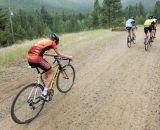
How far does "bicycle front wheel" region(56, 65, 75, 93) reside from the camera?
967 cm

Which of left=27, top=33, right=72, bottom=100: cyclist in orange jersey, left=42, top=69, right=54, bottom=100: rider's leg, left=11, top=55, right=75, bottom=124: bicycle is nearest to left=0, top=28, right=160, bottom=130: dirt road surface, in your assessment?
left=11, top=55, right=75, bottom=124: bicycle

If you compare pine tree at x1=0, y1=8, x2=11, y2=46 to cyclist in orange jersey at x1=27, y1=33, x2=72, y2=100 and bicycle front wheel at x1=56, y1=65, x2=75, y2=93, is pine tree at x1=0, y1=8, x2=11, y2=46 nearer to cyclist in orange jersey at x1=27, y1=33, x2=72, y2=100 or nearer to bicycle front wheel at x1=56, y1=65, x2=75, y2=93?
bicycle front wheel at x1=56, y1=65, x2=75, y2=93

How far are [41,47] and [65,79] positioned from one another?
2273mm

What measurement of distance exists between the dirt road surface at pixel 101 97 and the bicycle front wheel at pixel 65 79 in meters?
0.22

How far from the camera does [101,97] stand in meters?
9.42

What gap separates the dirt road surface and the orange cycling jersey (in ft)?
5.81

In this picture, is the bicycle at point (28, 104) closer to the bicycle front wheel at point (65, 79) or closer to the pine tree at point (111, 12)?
the bicycle front wheel at point (65, 79)

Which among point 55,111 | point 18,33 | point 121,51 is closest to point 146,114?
point 55,111

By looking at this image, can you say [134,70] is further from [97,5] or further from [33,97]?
[97,5]

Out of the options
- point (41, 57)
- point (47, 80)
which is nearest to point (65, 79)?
point (47, 80)

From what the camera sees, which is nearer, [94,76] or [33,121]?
[33,121]

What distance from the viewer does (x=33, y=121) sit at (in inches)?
302

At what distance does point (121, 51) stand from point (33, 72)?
746 cm

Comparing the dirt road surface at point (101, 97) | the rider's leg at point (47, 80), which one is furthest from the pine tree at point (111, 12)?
the rider's leg at point (47, 80)
